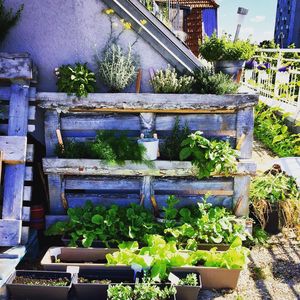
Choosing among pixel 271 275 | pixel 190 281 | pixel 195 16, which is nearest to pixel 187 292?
pixel 190 281

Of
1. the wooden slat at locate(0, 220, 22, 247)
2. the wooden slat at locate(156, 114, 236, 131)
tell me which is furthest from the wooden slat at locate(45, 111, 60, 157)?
the wooden slat at locate(156, 114, 236, 131)

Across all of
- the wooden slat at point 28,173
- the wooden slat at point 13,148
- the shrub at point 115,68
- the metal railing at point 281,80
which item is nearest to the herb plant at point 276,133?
the metal railing at point 281,80

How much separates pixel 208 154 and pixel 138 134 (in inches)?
36.4

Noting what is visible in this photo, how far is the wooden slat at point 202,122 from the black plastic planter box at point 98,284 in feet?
5.91

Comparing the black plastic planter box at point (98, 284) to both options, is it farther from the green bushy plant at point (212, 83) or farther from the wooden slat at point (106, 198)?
the green bushy plant at point (212, 83)

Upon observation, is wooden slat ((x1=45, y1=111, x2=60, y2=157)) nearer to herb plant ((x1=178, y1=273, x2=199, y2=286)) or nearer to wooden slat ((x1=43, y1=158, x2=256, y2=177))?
wooden slat ((x1=43, y1=158, x2=256, y2=177))

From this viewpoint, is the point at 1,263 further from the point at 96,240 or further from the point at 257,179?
the point at 257,179

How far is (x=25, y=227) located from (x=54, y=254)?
1.68 feet

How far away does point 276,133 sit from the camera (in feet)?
28.8

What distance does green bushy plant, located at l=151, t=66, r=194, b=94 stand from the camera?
15.3ft

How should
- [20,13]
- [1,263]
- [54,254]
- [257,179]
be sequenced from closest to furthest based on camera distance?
[1,263] → [54,254] → [20,13] → [257,179]

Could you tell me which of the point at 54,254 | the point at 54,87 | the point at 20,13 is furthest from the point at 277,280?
the point at 20,13

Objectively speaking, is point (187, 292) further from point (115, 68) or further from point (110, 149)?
point (115, 68)

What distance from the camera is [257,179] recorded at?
574 cm
